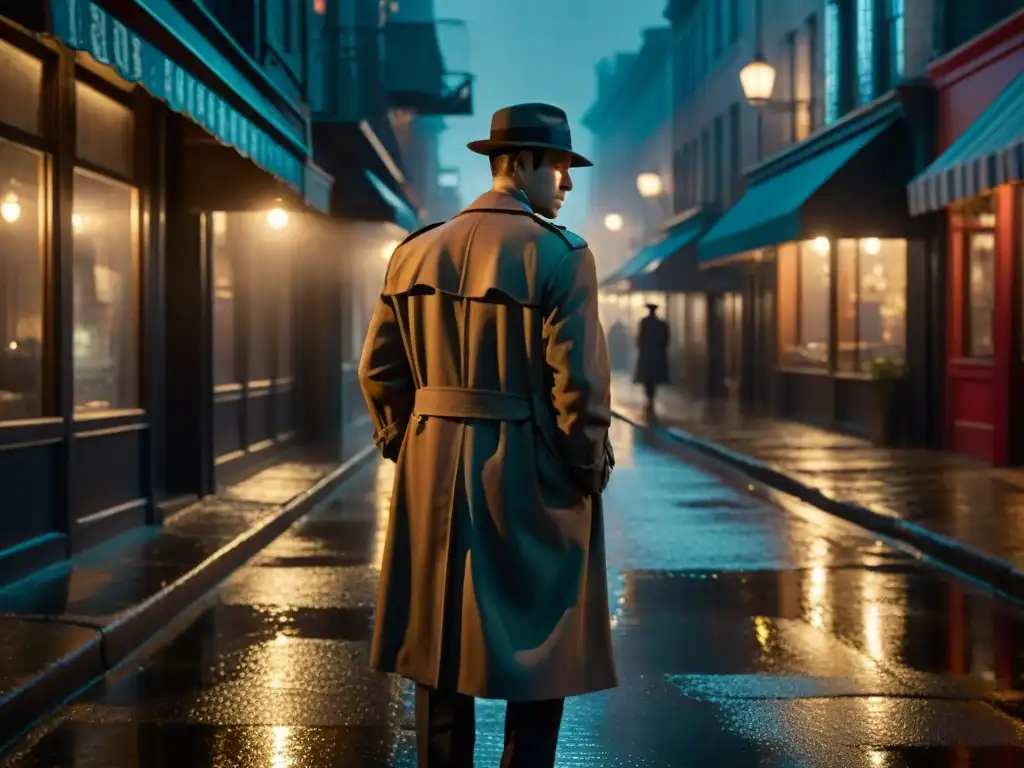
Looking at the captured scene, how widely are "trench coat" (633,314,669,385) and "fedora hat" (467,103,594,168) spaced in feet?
78.7

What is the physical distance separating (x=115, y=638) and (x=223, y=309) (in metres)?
8.53

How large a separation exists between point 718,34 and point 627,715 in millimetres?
30153

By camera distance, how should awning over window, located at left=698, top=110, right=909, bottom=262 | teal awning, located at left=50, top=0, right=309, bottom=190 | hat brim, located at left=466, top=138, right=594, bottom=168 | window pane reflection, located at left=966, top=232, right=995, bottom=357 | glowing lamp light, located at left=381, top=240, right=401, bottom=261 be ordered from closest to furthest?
hat brim, located at left=466, top=138, right=594, bottom=168 → teal awning, located at left=50, top=0, right=309, bottom=190 → window pane reflection, located at left=966, top=232, right=995, bottom=357 → awning over window, located at left=698, top=110, right=909, bottom=262 → glowing lamp light, located at left=381, top=240, right=401, bottom=261

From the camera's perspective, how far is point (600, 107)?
62.5 meters

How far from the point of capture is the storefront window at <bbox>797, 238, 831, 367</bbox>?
75.8ft

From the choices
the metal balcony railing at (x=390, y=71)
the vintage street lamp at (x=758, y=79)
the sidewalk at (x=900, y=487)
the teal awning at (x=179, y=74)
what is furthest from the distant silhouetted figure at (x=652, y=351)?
the teal awning at (x=179, y=74)

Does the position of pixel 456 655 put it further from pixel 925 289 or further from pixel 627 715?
pixel 925 289

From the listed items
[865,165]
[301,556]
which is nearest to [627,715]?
[301,556]

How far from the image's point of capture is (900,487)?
13.0m

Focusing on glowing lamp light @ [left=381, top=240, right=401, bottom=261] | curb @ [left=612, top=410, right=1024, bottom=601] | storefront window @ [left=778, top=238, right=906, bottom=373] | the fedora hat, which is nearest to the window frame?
the fedora hat

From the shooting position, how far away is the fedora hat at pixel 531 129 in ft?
12.3

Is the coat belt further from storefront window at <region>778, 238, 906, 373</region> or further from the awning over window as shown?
storefront window at <region>778, 238, 906, 373</region>

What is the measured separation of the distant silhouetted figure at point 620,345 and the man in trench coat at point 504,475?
50.0m

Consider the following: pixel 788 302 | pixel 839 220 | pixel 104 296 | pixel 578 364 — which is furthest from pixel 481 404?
pixel 788 302
